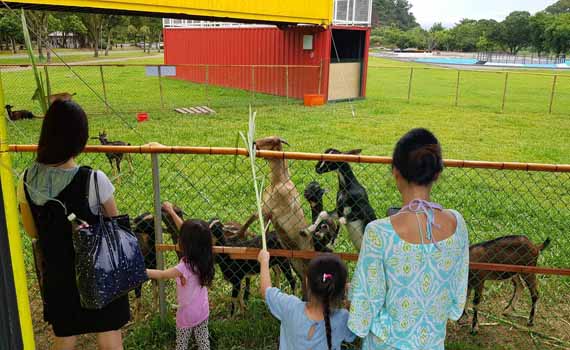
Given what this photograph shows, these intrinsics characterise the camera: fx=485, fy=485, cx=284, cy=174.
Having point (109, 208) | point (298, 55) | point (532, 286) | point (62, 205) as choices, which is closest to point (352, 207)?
point (532, 286)

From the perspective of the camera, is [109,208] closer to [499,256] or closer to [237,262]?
[237,262]

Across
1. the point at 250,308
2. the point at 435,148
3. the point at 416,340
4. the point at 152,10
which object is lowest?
the point at 250,308

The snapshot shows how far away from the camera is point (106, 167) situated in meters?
8.20

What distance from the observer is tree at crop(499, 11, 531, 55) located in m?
77.7

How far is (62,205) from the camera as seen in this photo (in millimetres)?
2463

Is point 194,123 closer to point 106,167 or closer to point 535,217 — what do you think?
point 106,167

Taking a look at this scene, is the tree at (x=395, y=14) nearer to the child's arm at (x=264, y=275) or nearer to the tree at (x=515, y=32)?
the tree at (x=515, y=32)

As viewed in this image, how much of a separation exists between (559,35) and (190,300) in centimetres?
7883

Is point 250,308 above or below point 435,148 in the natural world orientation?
below

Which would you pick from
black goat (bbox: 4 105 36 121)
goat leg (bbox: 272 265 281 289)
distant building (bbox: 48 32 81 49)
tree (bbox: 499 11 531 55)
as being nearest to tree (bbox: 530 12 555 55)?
tree (bbox: 499 11 531 55)

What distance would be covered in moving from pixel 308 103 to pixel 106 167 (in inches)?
400

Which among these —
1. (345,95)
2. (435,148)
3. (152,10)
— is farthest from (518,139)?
(435,148)

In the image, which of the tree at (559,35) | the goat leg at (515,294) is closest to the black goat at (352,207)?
the goat leg at (515,294)

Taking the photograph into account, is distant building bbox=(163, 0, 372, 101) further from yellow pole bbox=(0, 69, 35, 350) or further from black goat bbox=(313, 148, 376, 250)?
yellow pole bbox=(0, 69, 35, 350)
